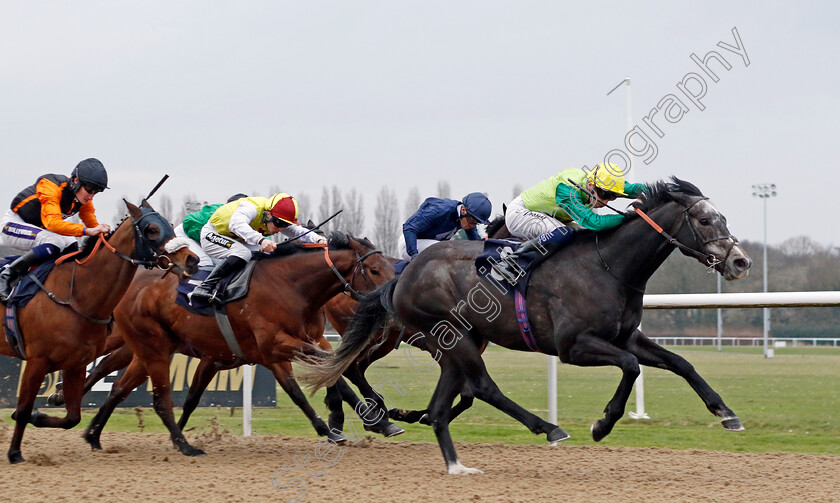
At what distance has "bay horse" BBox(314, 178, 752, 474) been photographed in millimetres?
5016

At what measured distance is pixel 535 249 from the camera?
18.4 feet

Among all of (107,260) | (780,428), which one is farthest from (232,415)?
(780,428)

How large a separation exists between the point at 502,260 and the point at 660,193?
1.04m

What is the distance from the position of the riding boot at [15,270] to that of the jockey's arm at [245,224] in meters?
1.37

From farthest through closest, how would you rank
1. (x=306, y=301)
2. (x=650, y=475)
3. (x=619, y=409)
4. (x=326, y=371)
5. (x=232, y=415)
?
(x=232, y=415), (x=306, y=301), (x=326, y=371), (x=650, y=475), (x=619, y=409)

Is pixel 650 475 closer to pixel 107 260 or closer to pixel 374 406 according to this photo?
pixel 374 406

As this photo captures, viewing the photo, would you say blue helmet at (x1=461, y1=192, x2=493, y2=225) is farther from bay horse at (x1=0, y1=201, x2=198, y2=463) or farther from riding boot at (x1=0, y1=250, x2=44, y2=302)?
riding boot at (x1=0, y1=250, x2=44, y2=302)

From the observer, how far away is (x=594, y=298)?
524cm

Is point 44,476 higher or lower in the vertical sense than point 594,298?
lower

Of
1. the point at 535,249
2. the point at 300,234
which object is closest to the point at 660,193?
the point at 535,249

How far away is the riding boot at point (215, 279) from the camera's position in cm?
665

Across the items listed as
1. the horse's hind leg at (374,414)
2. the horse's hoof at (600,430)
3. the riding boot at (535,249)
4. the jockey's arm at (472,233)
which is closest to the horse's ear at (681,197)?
the riding boot at (535,249)

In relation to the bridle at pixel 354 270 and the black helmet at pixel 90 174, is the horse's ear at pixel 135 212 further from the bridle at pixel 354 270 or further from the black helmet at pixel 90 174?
the bridle at pixel 354 270

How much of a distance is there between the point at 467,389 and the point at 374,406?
97cm
